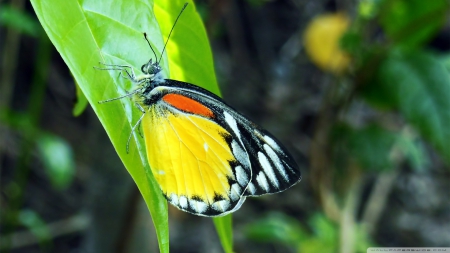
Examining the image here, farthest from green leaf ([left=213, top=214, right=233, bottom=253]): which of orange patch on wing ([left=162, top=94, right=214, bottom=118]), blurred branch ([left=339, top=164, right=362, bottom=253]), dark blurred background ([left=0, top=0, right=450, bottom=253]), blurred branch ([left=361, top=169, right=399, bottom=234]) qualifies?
blurred branch ([left=361, top=169, right=399, bottom=234])

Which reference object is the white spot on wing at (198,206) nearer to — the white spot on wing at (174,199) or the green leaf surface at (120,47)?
the white spot on wing at (174,199)

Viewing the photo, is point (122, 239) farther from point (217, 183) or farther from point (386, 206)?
point (386, 206)

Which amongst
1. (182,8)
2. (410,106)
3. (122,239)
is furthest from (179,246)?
(182,8)

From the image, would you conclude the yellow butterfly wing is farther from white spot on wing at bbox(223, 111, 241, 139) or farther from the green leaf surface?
the green leaf surface

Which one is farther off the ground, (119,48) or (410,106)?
(410,106)

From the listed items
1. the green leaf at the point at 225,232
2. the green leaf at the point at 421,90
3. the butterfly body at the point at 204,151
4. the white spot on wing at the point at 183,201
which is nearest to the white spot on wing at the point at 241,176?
the butterfly body at the point at 204,151
